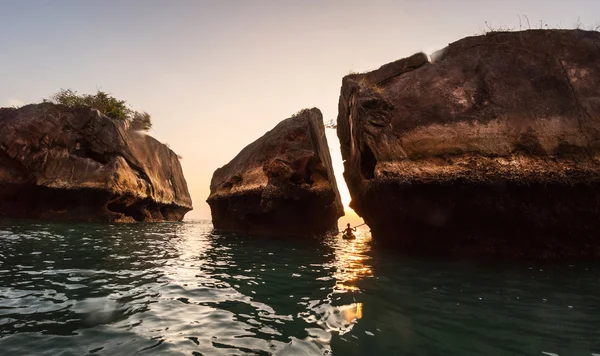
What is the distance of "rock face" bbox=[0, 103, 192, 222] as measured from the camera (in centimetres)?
2167

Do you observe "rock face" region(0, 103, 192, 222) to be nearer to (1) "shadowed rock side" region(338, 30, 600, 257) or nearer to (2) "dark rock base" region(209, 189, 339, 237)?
(2) "dark rock base" region(209, 189, 339, 237)

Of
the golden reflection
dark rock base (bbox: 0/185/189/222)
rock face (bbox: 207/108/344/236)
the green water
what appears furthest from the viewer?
dark rock base (bbox: 0/185/189/222)

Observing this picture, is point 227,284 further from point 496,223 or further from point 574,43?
point 574,43

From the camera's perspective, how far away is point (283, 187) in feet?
56.3

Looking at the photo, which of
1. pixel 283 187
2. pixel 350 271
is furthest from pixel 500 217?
pixel 283 187

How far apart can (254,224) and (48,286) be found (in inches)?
559

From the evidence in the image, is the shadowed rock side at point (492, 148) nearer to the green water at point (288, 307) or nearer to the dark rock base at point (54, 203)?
the green water at point (288, 307)

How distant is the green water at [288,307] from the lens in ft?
12.4

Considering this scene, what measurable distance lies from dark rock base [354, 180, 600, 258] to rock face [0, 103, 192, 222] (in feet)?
64.1

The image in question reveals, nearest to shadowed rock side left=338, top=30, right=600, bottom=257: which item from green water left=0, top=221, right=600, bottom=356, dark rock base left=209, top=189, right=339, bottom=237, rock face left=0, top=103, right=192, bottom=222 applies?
green water left=0, top=221, right=600, bottom=356

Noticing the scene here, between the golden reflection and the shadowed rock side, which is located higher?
the shadowed rock side

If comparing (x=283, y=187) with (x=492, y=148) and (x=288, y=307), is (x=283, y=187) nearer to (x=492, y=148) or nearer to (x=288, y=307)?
(x=492, y=148)

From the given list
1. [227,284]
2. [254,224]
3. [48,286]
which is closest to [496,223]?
[227,284]

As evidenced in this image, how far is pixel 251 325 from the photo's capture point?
437cm
